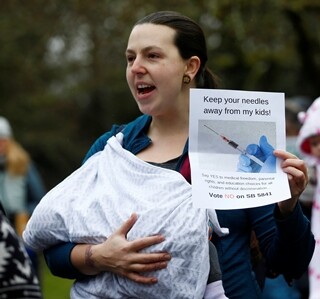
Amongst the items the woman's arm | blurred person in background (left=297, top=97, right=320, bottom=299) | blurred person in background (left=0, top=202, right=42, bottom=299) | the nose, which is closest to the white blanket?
the woman's arm

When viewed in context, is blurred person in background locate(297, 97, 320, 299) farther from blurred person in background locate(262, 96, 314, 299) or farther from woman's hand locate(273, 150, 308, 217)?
woman's hand locate(273, 150, 308, 217)

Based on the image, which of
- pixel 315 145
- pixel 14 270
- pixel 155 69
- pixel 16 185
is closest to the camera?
pixel 14 270

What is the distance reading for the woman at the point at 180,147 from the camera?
146 inches

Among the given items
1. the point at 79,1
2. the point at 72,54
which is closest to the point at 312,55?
the point at 79,1

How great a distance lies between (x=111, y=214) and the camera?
3535 millimetres

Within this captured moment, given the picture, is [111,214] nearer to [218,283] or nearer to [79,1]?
[218,283]

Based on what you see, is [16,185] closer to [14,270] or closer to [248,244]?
[248,244]

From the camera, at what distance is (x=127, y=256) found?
3.46 meters

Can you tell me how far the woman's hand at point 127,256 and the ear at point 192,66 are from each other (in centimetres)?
67

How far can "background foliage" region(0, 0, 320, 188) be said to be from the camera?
13383mm

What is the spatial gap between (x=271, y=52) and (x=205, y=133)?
12.4 meters

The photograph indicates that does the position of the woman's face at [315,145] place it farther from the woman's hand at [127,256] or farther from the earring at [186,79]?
the woman's hand at [127,256]

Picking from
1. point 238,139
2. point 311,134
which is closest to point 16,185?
point 311,134

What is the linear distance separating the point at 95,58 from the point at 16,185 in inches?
429
